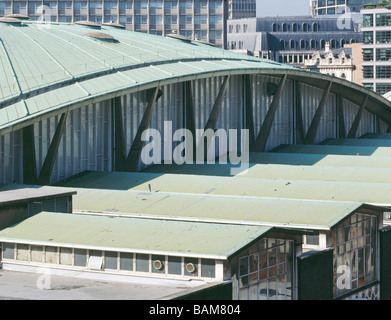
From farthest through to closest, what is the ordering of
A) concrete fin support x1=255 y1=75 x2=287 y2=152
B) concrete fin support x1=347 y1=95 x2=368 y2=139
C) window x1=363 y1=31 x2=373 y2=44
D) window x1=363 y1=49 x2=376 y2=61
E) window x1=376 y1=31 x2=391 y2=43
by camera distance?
window x1=363 y1=49 x2=376 y2=61
window x1=363 y1=31 x2=373 y2=44
window x1=376 y1=31 x2=391 y2=43
concrete fin support x1=347 y1=95 x2=368 y2=139
concrete fin support x1=255 y1=75 x2=287 y2=152

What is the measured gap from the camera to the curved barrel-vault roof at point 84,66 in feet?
203

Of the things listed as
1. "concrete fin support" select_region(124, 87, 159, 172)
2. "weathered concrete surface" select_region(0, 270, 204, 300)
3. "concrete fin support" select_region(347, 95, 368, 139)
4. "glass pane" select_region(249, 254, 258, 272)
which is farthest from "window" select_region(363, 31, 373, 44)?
"weathered concrete surface" select_region(0, 270, 204, 300)

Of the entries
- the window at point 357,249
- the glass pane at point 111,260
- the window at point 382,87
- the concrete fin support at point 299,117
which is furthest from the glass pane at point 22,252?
the window at point 382,87

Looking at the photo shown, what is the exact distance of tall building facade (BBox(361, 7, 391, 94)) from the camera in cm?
19012

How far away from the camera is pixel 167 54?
79625 mm

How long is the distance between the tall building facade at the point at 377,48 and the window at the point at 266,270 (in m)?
153

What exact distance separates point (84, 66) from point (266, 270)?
1270 inches

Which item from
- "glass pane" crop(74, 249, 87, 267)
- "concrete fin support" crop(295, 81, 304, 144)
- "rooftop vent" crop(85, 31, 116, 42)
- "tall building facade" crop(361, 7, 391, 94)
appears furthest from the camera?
"tall building facade" crop(361, 7, 391, 94)

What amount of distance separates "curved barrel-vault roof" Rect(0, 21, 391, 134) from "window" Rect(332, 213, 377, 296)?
21950mm

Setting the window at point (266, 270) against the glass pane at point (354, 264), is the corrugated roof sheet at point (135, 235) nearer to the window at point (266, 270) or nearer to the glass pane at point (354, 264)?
the window at point (266, 270)

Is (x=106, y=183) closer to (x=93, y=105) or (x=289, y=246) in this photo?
(x=93, y=105)

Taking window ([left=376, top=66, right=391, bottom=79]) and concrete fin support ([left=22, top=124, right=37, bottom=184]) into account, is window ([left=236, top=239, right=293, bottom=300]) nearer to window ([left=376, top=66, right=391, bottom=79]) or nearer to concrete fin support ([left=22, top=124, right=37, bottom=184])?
concrete fin support ([left=22, top=124, right=37, bottom=184])

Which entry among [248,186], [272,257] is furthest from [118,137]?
[272,257]
